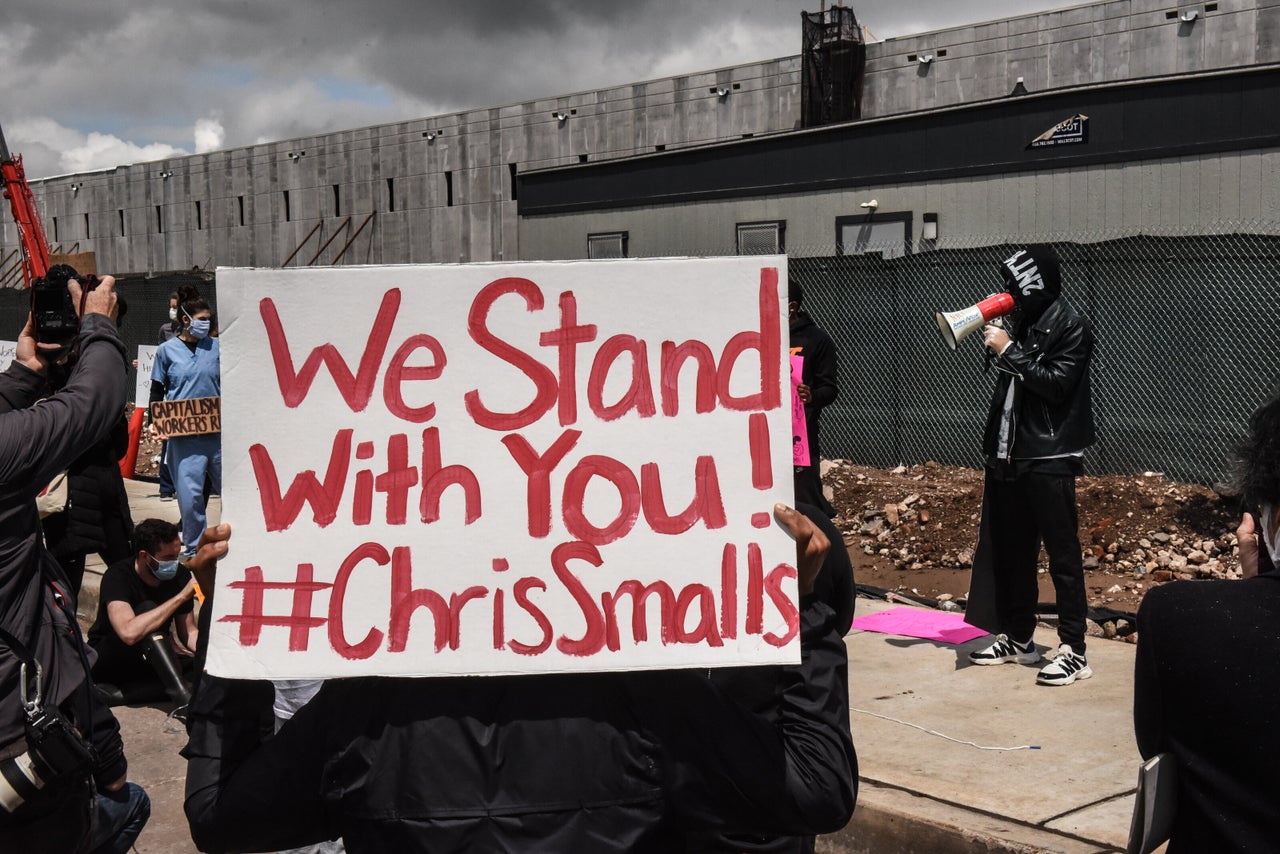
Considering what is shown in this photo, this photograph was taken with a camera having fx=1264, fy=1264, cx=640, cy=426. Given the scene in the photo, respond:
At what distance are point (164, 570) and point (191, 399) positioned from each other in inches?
110

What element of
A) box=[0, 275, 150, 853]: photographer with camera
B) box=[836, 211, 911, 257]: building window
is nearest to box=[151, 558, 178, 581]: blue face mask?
box=[0, 275, 150, 853]: photographer with camera

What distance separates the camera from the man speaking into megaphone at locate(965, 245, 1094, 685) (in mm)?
6082

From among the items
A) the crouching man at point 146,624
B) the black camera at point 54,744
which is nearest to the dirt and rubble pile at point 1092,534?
the crouching man at point 146,624

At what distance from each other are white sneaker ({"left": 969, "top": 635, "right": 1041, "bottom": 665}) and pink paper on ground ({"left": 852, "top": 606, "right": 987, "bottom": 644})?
0.49 metres

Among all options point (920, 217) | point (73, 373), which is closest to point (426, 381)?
point (73, 373)

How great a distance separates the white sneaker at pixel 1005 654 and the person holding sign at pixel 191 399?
517 centimetres

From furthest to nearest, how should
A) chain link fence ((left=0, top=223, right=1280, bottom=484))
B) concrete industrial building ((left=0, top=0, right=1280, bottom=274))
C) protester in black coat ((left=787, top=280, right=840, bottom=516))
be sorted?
concrete industrial building ((left=0, top=0, right=1280, bottom=274)), chain link fence ((left=0, top=223, right=1280, bottom=484)), protester in black coat ((left=787, top=280, right=840, bottom=516))

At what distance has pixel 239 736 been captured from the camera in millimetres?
2047

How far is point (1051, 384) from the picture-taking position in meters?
6.04

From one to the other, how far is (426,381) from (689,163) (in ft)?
71.2

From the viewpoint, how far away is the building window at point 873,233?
20.1m

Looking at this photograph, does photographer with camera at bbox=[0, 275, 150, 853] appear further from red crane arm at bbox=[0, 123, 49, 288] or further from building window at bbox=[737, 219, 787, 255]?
red crane arm at bbox=[0, 123, 49, 288]

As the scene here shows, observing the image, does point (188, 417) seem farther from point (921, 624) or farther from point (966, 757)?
point (966, 757)

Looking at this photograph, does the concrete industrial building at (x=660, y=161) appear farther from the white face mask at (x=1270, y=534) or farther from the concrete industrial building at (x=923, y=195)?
the white face mask at (x=1270, y=534)
